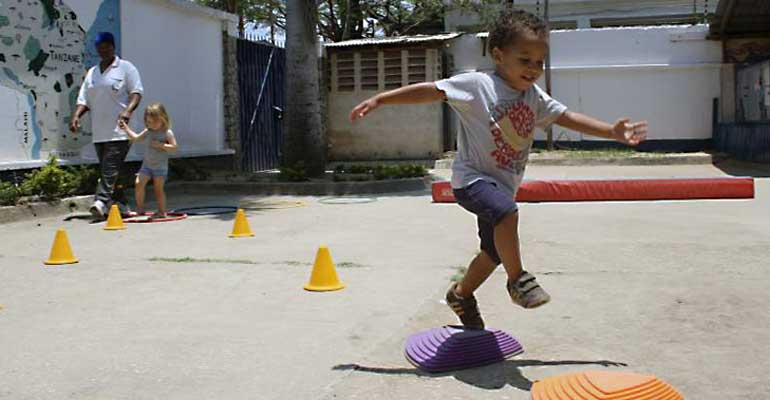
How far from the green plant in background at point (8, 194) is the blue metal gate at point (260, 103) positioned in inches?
278

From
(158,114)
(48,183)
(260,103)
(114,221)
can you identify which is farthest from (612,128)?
(260,103)

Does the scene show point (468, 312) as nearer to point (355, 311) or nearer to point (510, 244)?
point (510, 244)

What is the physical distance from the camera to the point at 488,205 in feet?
11.7

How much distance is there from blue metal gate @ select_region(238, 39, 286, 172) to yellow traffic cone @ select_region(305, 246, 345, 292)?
36.6 ft

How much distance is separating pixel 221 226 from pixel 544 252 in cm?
362

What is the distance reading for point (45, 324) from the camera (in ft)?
14.8

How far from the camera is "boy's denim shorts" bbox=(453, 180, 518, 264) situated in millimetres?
3545

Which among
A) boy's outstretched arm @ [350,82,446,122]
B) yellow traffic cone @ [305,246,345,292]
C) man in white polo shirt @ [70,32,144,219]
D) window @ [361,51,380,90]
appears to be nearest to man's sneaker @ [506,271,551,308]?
boy's outstretched arm @ [350,82,446,122]

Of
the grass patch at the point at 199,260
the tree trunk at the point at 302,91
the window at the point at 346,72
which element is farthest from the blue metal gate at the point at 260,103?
the grass patch at the point at 199,260

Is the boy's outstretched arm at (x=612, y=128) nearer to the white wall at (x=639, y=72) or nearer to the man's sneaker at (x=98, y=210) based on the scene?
the man's sneaker at (x=98, y=210)

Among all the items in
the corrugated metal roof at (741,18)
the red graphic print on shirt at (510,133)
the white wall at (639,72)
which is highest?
the corrugated metal roof at (741,18)

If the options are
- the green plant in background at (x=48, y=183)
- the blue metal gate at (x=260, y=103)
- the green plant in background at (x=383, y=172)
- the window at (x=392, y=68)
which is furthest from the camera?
the window at (x=392, y=68)

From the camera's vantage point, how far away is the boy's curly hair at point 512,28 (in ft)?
12.1

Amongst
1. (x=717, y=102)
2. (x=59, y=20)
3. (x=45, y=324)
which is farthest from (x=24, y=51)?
(x=717, y=102)
